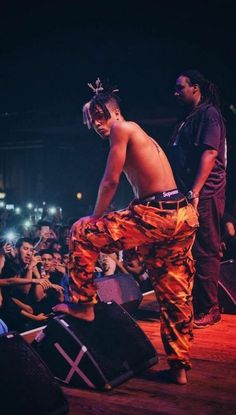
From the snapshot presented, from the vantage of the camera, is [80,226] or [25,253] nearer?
[80,226]

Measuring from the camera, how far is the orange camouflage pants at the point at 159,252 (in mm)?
2658

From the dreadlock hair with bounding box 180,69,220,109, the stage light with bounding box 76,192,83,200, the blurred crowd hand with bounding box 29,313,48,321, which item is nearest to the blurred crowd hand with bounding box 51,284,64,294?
the blurred crowd hand with bounding box 29,313,48,321

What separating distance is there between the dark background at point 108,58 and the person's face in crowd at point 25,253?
4.35 m

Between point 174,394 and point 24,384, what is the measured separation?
0.90 metres

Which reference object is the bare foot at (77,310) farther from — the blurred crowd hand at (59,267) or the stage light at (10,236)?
the stage light at (10,236)

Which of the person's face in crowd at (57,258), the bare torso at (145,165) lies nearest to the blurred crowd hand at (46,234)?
the person's face in crowd at (57,258)

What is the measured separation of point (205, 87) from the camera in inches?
165

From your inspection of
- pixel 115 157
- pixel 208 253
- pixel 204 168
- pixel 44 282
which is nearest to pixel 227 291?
pixel 208 253

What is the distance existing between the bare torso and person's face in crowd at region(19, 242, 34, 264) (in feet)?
13.9

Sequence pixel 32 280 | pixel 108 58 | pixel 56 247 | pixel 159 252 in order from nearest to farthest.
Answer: pixel 159 252 < pixel 32 280 < pixel 56 247 < pixel 108 58

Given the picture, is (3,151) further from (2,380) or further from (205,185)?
(2,380)

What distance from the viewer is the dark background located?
328 inches

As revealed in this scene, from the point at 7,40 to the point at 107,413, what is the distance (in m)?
9.35

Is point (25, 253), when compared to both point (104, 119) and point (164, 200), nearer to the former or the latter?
point (104, 119)
